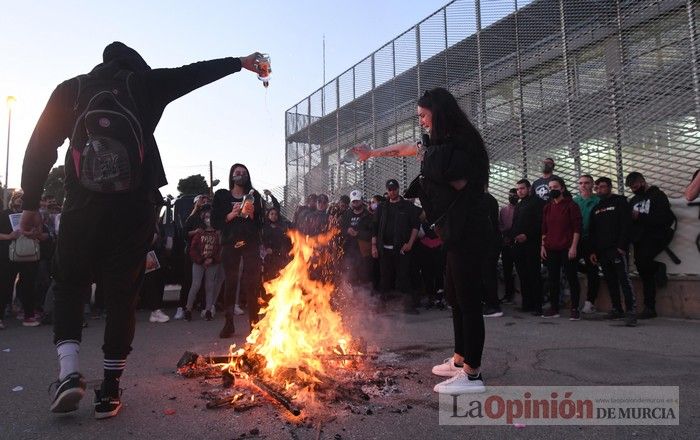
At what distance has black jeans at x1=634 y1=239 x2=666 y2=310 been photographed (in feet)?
23.4

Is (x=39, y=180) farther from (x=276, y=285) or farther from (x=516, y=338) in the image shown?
(x=516, y=338)

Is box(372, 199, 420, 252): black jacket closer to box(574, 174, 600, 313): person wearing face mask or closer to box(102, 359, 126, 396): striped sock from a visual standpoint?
box(574, 174, 600, 313): person wearing face mask

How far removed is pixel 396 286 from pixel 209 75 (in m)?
5.85

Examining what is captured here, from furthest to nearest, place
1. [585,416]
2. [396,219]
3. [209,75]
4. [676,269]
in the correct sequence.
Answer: [396,219]
[676,269]
[209,75]
[585,416]

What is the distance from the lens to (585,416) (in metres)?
2.98

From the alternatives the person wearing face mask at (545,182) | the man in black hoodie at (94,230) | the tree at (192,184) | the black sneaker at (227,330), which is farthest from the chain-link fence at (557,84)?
the tree at (192,184)

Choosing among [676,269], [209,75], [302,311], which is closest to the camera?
[209,75]

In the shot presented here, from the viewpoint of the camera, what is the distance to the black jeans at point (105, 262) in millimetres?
2977

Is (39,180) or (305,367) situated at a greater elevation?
(39,180)

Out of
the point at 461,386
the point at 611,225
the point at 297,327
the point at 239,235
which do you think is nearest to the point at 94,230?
the point at 297,327

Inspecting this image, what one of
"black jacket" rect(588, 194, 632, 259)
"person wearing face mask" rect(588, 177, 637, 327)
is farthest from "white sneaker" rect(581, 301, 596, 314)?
"black jacket" rect(588, 194, 632, 259)

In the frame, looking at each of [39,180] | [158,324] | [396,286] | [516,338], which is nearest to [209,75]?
[39,180]

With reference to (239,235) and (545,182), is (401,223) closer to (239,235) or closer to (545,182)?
(545,182)

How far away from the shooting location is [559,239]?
738cm
